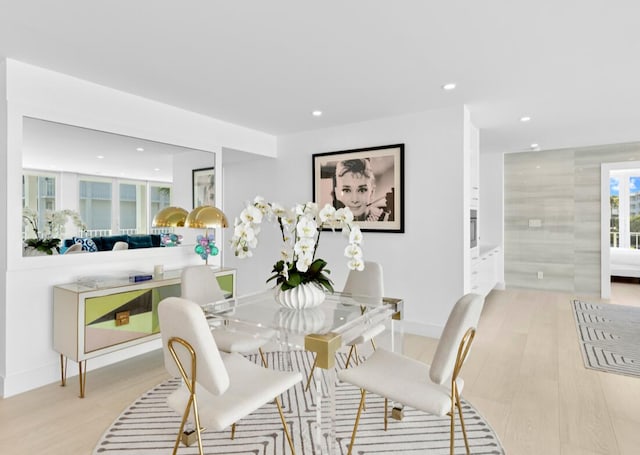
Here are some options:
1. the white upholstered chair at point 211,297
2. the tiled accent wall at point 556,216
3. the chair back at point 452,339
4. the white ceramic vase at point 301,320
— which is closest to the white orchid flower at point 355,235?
the white ceramic vase at point 301,320

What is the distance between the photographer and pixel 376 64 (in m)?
2.71

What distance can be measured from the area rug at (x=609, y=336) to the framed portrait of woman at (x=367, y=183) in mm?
2132

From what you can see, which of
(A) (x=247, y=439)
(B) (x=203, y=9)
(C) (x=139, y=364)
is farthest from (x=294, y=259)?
(C) (x=139, y=364)

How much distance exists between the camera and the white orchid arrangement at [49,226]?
8.98 ft

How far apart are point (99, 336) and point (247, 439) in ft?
4.68

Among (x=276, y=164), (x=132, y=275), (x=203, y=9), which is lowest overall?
(x=132, y=275)

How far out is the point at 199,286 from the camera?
2750 mm

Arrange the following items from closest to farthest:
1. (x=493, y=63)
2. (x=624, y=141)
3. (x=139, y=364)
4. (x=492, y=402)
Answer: (x=492, y=402)
(x=493, y=63)
(x=139, y=364)
(x=624, y=141)

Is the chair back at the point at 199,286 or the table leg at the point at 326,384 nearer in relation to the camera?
the table leg at the point at 326,384

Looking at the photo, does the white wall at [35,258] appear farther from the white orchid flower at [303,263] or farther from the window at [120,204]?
the white orchid flower at [303,263]

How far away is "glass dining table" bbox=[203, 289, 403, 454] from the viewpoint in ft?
5.63

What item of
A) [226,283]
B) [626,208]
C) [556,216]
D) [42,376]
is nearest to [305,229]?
[226,283]

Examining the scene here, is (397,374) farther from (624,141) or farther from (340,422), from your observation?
(624,141)

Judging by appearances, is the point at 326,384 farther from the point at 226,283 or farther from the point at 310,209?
the point at 226,283
